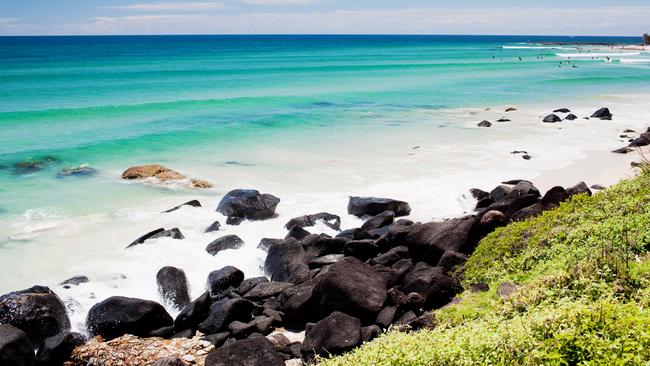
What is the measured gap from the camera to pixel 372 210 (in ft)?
50.1

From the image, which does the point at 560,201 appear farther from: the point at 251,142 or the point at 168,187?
the point at 251,142

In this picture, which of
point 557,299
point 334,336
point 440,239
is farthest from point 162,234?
point 557,299

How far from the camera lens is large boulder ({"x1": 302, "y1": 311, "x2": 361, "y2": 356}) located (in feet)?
27.1

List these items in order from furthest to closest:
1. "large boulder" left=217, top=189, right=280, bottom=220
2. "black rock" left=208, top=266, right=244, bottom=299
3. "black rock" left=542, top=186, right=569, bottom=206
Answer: "large boulder" left=217, top=189, right=280, bottom=220 < "black rock" left=542, top=186, right=569, bottom=206 < "black rock" left=208, top=266, right=244, bottom=299

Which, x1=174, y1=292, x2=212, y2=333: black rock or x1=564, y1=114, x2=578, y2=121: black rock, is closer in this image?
x1=174, y1=292, x2=212, y2=333: black rock

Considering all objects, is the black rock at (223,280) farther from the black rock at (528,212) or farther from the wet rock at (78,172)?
the wet rock at (78,172)

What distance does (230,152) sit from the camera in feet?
81.2

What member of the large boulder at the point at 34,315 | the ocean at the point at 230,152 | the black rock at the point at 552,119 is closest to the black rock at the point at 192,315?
the ocean at the point at 230,152

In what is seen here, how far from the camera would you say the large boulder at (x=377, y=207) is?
15148mm

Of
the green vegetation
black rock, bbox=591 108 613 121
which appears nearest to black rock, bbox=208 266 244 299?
the green vegetation

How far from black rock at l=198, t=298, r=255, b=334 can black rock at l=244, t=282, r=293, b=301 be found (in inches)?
24.5

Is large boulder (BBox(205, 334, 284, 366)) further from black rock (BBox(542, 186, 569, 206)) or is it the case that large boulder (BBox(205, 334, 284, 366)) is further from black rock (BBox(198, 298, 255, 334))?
black rock (BBox(542, 186, 569, 206))

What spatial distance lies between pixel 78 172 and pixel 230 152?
6008 millimetres

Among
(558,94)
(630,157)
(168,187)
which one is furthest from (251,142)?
(558,94)
